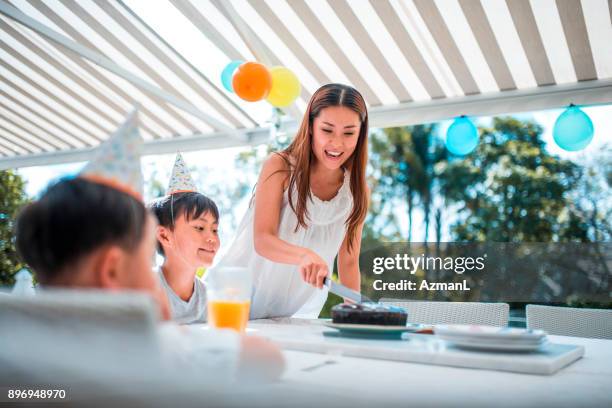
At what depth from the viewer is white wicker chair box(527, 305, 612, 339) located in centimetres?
237

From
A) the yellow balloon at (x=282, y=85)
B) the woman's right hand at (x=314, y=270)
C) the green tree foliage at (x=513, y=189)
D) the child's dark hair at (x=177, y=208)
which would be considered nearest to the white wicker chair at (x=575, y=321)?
the woman's right hand at (x=314, y=270)

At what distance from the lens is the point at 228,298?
119 cm

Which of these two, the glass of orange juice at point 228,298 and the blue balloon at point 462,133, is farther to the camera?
the blue balloon at point 462,133

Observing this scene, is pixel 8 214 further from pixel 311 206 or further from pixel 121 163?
pixel 121 163

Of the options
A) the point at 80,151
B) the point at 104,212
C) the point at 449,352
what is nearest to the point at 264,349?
the point at 104,212

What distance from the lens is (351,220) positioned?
6.94 feet

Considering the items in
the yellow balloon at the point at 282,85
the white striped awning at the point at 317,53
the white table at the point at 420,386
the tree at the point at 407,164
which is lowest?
the white table at the point at 420,386

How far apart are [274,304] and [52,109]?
4764 millimetres

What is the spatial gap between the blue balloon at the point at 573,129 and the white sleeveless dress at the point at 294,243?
2290 mm

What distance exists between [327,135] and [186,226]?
1.98 feet

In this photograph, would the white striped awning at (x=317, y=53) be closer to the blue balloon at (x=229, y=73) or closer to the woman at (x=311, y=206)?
the blue balloon at (x=229, y=73)

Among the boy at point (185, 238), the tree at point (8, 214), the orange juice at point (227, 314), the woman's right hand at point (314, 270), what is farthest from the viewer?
the tree at point (8, 214)

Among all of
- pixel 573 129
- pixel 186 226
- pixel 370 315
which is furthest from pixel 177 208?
pixel 573 129

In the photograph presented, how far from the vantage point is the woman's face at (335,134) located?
195cm
